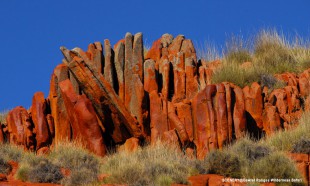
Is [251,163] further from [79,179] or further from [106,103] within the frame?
[106,103]

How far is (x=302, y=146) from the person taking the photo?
66.5 ft

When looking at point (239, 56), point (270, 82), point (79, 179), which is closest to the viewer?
point (79, 179)

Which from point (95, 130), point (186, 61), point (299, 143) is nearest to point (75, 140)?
point (95, 130)

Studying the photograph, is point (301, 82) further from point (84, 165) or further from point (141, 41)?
point (84, 165)

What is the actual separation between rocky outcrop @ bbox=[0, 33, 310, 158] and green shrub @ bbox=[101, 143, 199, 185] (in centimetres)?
161

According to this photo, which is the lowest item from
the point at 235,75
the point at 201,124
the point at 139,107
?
the point at 201,124

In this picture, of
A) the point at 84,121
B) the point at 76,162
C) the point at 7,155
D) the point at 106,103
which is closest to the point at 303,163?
the point at 76,162

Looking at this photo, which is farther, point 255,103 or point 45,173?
point 255,103

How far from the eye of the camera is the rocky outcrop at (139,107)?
2316 cm

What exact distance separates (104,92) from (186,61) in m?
3.80

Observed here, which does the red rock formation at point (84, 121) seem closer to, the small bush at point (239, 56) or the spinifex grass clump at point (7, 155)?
the spinifex grass clump at point (7, 155)

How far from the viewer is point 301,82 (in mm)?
25594

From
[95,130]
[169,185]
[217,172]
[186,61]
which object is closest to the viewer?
[169,185]

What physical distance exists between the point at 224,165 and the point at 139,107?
206 inches
